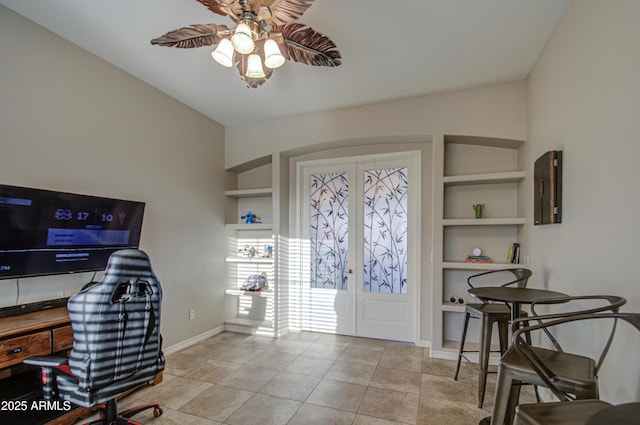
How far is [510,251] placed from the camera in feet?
10.9

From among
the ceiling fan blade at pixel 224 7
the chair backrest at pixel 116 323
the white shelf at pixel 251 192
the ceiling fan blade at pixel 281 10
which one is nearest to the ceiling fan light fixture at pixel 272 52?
the ceiling fan blade at pixel 281 10

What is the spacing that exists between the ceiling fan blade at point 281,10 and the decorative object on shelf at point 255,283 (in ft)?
10.7

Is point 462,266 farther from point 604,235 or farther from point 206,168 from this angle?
point 206,168

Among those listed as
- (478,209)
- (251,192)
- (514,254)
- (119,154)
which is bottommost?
(514,254)

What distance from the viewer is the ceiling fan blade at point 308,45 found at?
192cm

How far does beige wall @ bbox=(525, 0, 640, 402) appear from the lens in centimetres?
143

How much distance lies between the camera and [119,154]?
119 inches

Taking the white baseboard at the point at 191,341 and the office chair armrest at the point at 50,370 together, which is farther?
the white baseboard at the point at 191,341

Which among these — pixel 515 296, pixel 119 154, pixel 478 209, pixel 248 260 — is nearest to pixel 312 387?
pixel 515 296

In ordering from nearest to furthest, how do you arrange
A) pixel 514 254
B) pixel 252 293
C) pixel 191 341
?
1. pixel 514 254
2. pixel 191 341
3. pixel 252 293

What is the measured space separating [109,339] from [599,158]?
299cm

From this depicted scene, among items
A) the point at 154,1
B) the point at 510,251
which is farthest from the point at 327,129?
the point at 510,251

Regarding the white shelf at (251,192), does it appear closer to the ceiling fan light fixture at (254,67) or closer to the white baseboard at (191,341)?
the white baseboard at (191,341)

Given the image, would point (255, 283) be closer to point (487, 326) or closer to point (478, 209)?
point (487, 326)
